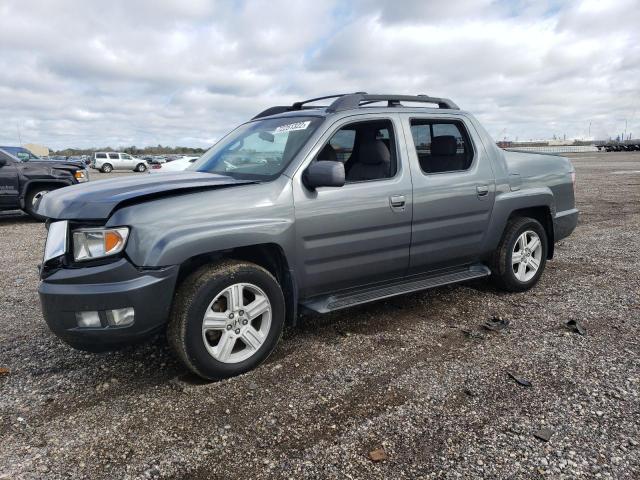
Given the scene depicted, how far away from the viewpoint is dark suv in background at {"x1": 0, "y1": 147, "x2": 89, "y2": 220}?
9.95 m

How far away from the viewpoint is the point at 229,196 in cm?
315

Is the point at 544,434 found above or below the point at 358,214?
below

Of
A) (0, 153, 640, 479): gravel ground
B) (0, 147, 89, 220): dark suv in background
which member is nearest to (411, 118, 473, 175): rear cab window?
(0, 153, 640, 479): gravel ground

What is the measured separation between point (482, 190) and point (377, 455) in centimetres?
276

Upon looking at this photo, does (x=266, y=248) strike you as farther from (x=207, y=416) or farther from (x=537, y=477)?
(x=537, y=477)

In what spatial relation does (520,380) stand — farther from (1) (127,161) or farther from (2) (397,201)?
(1) (127,161)

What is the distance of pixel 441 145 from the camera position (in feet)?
14.8

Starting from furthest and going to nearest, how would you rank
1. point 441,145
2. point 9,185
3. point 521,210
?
point 9,185 < point 521,210 < point 441,145

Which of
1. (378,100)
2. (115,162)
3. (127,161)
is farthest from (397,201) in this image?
(127,161)

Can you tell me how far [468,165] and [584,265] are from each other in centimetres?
259

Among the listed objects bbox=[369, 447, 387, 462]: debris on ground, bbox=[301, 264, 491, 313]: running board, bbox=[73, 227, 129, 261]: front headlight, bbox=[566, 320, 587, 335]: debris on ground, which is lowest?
bbox=[369, 447, 387, 462]: debris on ground

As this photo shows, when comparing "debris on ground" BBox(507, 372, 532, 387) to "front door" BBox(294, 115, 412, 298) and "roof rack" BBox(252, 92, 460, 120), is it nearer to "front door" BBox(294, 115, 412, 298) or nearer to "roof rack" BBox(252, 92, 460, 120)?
"front door" BBox(294, 115, 412, 298)

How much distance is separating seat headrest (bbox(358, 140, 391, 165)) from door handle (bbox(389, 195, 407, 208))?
36cm

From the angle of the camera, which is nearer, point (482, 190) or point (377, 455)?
point (377, 455)
